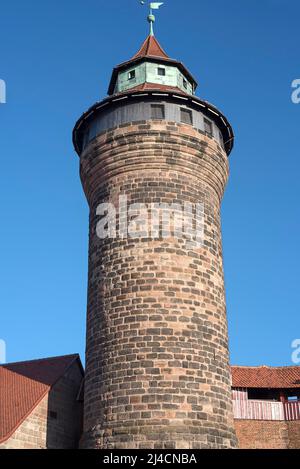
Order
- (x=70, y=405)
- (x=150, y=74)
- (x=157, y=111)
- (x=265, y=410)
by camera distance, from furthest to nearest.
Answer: (x=265, y=410) → (x=150, y=74) → (x=70, y=405) → (x=157, y=111)

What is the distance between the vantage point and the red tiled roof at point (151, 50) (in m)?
18.5

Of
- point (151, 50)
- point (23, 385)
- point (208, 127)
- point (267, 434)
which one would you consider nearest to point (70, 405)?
point (23, 385)

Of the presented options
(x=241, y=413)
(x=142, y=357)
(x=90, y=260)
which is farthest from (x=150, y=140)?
(x=241, y=413)

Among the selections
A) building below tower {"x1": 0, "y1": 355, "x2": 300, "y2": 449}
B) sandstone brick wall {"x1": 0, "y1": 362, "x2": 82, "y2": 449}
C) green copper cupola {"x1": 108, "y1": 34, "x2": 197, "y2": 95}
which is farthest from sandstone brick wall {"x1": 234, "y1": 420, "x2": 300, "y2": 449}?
green copper cupola {"x1": 108, "y1": 34, "x2": 197, "y2": 95}

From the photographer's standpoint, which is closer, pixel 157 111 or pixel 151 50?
pixel 157 111

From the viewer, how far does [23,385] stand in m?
16.8

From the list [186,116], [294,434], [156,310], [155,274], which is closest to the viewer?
[156,310]

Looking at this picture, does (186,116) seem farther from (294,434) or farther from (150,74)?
(294,434)

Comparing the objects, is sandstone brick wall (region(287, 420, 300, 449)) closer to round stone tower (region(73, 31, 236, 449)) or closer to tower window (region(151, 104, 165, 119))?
round stone tower (region(73, 31, 236, 449))

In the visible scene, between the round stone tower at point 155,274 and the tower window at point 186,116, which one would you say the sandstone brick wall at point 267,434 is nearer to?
the round stone tower at point 155,274

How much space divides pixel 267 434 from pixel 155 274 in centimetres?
1046

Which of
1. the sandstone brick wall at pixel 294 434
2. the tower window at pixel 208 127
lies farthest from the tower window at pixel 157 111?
the sandstone brick wall at pixel 294 434

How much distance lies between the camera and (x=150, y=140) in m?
14.9

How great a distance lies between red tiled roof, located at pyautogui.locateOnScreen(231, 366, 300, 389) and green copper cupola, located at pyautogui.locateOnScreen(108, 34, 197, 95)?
425 inches
